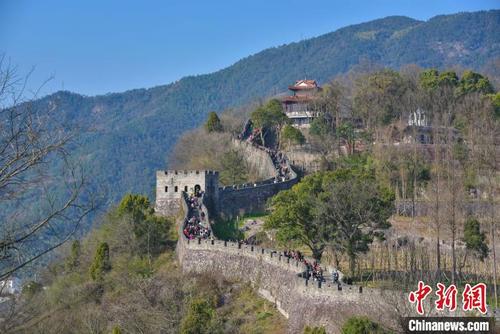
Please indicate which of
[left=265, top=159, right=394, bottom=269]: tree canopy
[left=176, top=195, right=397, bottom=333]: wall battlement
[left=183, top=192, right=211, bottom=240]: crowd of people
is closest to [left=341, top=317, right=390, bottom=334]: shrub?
[left=176, top=195, right=397, bottom=333]: wall battlement

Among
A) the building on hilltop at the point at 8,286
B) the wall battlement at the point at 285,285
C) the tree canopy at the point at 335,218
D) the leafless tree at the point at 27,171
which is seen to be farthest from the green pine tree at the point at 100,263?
the leafless tree at the point at 27,171

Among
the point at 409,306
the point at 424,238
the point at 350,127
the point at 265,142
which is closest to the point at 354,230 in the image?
the point at 424,238

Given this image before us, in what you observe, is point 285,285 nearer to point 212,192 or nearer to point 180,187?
point 212,192

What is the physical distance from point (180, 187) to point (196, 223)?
6831mm

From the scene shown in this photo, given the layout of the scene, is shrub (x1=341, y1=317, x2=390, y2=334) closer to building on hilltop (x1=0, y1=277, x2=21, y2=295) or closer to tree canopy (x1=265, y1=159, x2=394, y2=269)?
building on hilltop (x1=0, y1=277, x2=21, y2=295)

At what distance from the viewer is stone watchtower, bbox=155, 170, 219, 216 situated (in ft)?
172

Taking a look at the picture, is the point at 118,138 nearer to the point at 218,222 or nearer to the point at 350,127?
the point at 350,127

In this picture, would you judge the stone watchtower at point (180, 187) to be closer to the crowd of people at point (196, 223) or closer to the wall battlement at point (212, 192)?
the wall battlement at point (212, 192)

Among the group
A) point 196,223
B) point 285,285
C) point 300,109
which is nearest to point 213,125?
point 300,109

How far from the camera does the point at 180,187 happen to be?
53438 mm

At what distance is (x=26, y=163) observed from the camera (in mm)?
12656

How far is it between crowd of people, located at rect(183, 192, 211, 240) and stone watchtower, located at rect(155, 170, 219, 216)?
0.88 meters

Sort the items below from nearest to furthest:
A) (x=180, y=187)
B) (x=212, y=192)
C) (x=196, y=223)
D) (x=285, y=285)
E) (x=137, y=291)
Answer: (x=285, y=285), (x=137, y=291), (x=196, y=223), (x=212, y=192), (x=180, y=187)

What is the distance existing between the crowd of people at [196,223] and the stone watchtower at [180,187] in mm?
877
